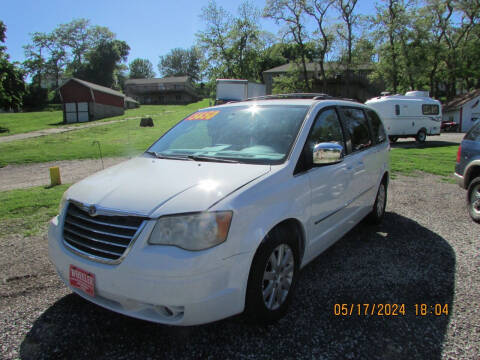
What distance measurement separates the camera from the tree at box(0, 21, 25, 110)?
32.8 metres

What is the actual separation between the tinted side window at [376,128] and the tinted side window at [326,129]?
1302 mm

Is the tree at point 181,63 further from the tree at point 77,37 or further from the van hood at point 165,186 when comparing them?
the van hood at point 165,186

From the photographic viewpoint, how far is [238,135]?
127 inches

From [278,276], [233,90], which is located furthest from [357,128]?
[233,90]

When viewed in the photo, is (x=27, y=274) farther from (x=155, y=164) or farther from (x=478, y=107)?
(x=478, y=107)

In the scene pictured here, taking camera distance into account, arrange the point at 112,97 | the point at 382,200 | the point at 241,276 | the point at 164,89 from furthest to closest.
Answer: the point at 164,89, the point at 112,97, the point at 382,200, the point at 241,276

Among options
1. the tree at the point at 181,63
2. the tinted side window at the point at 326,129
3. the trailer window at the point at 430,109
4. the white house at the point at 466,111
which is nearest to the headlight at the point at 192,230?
the tinted side window at the point at 326,129

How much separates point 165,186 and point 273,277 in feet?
3.47

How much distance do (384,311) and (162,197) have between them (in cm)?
211

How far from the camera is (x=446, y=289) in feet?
10.4

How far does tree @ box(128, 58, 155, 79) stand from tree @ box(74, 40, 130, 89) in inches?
1487

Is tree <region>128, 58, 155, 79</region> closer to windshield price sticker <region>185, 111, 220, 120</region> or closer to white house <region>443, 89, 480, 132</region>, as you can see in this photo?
white house <region>443, 89, 480, 132</region>

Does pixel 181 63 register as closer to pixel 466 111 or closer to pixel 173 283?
pixel 466 111

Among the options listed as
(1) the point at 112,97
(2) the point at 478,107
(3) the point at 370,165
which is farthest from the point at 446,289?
(1) the point at 112,97
